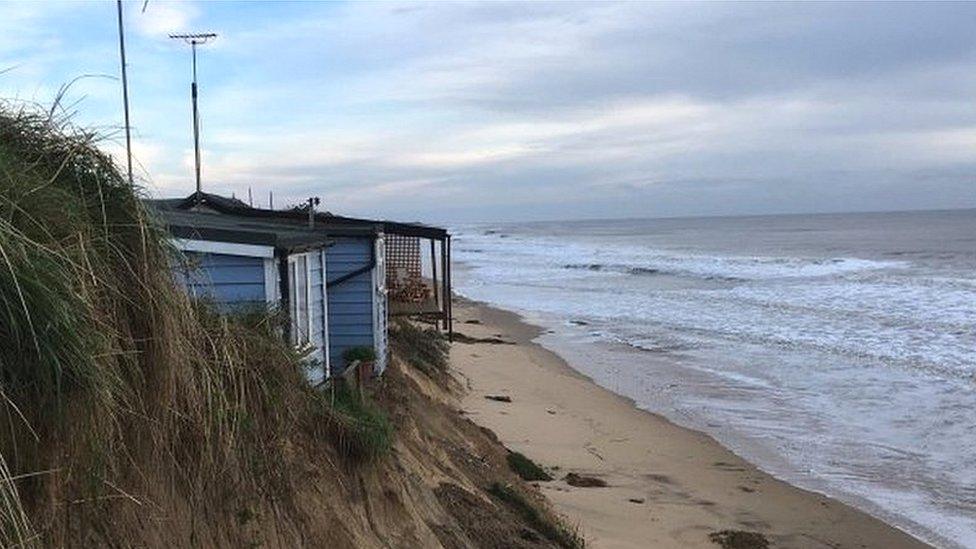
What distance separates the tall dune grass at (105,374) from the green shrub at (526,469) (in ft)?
23.8

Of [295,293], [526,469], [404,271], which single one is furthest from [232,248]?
[404,271]

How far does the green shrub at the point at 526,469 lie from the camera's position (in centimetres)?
1299

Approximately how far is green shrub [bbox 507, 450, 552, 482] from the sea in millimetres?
3739

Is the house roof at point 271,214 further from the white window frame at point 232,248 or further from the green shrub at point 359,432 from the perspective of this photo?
the green shrub at point 359,432

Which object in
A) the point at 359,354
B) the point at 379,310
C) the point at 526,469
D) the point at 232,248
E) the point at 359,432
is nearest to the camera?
the point at 359,432

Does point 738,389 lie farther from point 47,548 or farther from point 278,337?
point 47,548

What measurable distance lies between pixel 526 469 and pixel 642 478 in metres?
1.86

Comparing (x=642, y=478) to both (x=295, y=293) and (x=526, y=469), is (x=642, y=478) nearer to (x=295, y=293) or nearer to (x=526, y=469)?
(x=526, y=469)

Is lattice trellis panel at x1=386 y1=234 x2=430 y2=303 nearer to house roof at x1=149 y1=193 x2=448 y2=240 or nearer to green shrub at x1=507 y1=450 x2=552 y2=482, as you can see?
house roof at x1=149 y1=193 x2=448 y2=240

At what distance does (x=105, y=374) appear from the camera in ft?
12.6

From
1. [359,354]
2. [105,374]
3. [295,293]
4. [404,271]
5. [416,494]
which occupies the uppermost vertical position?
[105,374]

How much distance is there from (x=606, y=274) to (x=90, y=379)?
2283 inches

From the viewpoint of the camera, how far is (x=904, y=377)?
858 inches

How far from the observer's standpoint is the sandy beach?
11.5 meters
